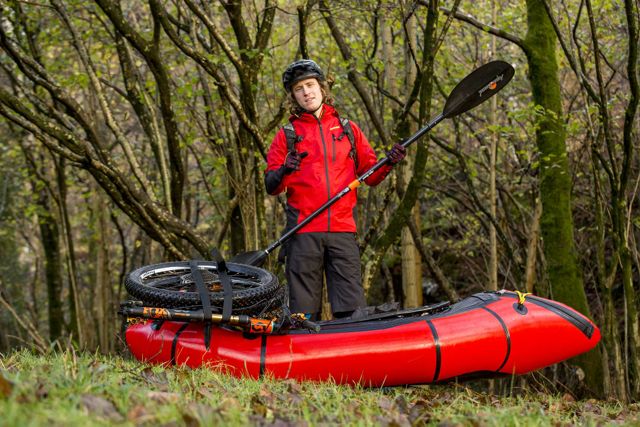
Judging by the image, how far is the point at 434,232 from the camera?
35.7ft

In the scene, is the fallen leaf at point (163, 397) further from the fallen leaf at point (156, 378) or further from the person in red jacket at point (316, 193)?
the person in red jacket at point (316, 193)

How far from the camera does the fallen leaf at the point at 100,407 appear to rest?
1976 mm

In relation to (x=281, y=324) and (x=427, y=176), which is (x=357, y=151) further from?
(x=427, y=176)

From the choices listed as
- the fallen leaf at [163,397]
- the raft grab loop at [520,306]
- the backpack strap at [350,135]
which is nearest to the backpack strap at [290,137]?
the backpack strap at [350,135]

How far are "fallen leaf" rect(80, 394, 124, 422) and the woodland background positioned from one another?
2.00m

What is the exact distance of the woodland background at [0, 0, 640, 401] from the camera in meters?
5.88

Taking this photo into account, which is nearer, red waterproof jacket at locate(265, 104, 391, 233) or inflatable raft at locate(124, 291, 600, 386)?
inflatable raft at locate(124, 291, 600, 386)

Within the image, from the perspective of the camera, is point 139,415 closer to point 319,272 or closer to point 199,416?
point 199,416

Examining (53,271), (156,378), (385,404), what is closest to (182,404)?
(156,378)

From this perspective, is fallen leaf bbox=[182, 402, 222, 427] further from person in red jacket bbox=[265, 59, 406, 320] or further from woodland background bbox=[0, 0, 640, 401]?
person in red jacket bbox=[265, 59, 406, 320]

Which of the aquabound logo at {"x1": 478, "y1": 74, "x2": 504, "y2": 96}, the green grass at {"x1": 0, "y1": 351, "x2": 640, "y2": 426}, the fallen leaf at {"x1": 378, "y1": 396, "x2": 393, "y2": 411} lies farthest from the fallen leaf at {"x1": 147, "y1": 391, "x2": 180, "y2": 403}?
the aquabound logo at {"x1": 478, "y1": 74, "x2": 504, "y2": 96}

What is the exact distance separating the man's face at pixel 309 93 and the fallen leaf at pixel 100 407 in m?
3.16

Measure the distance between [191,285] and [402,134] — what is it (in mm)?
2823

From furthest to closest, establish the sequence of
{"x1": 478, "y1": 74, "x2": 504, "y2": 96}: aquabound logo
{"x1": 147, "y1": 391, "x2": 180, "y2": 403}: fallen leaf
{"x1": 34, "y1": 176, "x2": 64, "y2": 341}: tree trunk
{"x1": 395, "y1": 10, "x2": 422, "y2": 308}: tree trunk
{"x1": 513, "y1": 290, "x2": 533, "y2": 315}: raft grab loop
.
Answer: {"x1": 34, "y1": 176, "x2": 64, "y2": 341}: tree trunk → {"x1": 395, "y1": 10, "x2": 422, "y2": 308}: tree trunk → {"x1": 478, "y1": 74, "x2": 504, "y2": 96}: aquabound logo → {"x1": 513, "y1": 290, "x2": 533, "y2": 315}: raft grab loop → {"x1": 147, "y1": 391, "x2": 180, "y2": 403}: fallen leaf
